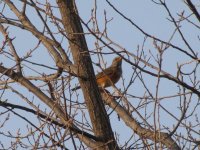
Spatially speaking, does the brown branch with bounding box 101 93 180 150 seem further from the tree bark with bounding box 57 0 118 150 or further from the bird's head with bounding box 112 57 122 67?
the bird's head with bounding box 112 57 122 67

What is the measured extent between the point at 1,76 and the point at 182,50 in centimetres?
178

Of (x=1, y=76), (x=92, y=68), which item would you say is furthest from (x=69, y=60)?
(x=1, y=76)

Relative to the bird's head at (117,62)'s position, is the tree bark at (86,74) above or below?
below

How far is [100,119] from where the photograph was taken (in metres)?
4.09

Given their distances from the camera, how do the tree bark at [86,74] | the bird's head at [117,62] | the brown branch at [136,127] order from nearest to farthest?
the tree bark at [86,74] < the brown branch at [136,127] < the bird's head at [117,62]

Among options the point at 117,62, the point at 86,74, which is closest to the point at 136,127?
the point at 86,74

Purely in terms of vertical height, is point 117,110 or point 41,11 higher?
point 41,11

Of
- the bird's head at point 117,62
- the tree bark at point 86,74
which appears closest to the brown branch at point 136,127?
the tree bark at point 86,74

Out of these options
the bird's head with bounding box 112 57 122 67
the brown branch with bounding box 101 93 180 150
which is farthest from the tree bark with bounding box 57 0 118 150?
the bird's head with bounding box 112 57 122 67

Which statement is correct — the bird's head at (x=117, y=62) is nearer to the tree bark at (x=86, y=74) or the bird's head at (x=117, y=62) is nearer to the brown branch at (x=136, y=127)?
the brown branch at (x=136, y=127)

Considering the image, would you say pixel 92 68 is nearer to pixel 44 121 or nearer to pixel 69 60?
pixel 69 60

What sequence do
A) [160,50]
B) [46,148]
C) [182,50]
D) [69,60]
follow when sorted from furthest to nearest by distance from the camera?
1. [69,60]
2. [46,148]
3. [160,50]
4. [182,50]

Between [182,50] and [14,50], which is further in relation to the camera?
[14,50]

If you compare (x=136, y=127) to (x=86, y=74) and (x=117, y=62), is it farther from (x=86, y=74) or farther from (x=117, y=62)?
(x=117, y=62)
